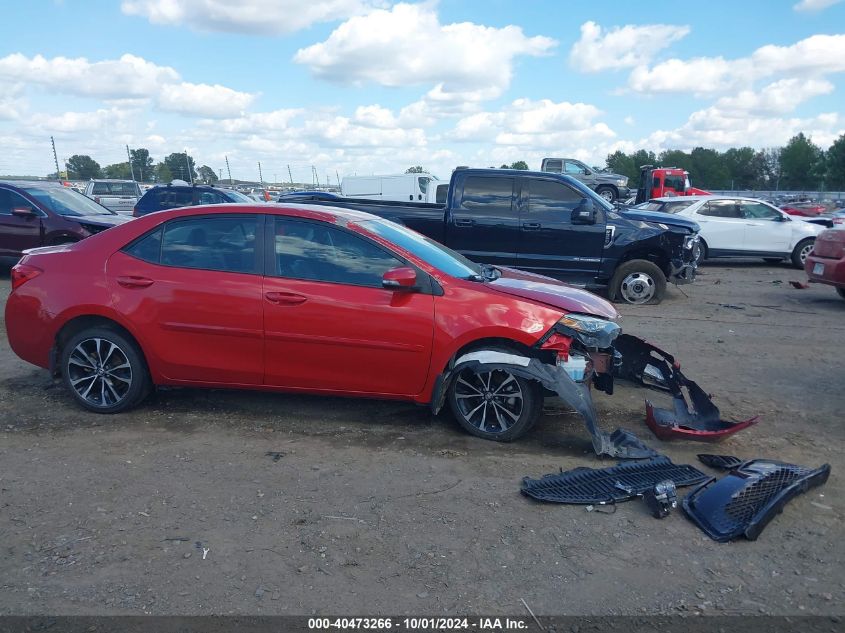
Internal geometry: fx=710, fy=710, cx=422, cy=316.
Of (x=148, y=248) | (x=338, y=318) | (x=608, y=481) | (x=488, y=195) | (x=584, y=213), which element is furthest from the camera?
(x=488, y=195)

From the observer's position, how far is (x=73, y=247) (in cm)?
562

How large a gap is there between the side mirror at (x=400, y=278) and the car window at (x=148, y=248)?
1.84m

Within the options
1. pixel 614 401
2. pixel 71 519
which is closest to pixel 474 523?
pixel 71 519

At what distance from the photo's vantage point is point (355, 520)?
12.8 ft

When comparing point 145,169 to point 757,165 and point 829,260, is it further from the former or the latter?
point 757,165

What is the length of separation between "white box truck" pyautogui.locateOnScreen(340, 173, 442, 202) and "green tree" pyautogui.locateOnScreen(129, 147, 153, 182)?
855 inches

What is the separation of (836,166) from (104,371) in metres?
80.9

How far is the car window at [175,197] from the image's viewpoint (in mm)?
16828

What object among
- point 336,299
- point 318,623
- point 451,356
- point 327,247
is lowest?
point 318,623

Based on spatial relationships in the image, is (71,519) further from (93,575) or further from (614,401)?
(614,401)

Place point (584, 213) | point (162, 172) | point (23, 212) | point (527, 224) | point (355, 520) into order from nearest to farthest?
point (355, 520), point (584, 213), point (527, 224), point (23, 212), point (162, 172)

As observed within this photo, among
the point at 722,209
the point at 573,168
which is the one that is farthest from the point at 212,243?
the point at 573,168

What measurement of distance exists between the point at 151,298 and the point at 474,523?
3.00m

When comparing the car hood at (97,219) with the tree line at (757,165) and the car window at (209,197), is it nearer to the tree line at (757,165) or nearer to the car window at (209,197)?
the car window at (209,197)
